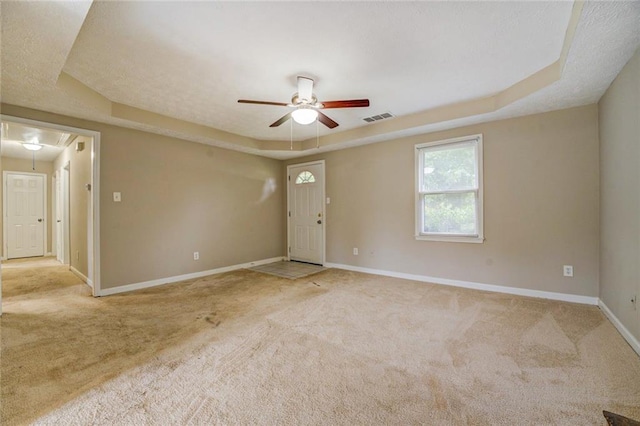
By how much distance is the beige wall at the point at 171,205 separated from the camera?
12.4ft

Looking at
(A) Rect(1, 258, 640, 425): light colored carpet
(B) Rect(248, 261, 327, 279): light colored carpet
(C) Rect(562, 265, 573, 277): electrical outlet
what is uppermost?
(C) Rect(562, 265, 573, 277): electrical outlet

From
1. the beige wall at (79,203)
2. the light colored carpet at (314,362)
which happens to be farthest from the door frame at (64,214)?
the light colored carpet at (314,362)

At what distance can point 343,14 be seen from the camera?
1.96 metres

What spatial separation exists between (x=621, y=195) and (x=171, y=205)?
5.50m

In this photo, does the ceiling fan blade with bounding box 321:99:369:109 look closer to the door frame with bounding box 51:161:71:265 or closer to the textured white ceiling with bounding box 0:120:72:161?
the textured white ceiling with bounding box 0:120:72:161

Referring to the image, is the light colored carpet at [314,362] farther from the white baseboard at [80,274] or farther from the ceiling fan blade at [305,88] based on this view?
the ceiling fan blade at [305,88]

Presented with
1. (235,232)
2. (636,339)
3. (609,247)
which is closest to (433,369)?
(636,339)

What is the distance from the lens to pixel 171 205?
175 inches

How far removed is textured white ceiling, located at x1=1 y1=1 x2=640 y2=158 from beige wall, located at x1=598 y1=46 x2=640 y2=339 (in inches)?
8.6

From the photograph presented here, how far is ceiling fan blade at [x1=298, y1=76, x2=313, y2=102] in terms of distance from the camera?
2848 millimetres

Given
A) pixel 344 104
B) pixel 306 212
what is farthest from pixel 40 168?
pixel 344 104

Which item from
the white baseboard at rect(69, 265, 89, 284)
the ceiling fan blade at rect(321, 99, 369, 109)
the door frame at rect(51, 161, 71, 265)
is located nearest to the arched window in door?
the ceiling fan blade at rect(321, 99, 369, 109)

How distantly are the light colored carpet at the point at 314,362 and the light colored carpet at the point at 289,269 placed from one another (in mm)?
1358

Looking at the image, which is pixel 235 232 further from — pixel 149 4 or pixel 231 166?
pixel 149 4
